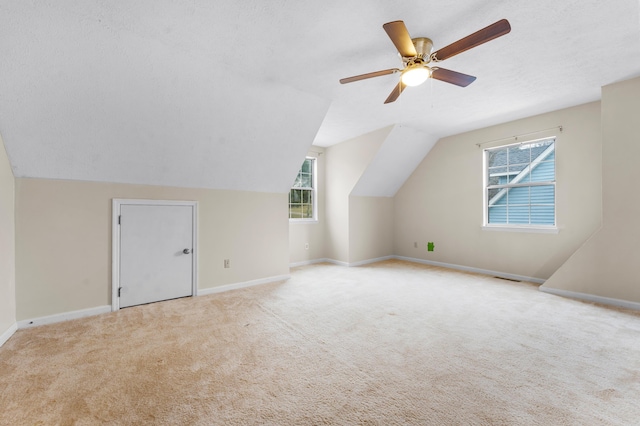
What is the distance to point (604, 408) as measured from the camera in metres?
1.64

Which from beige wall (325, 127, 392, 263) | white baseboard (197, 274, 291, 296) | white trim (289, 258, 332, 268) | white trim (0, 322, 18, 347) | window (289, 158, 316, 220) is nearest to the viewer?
white trim (0, 322, 18, 347)

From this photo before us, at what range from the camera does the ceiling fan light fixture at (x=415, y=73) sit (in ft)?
7.63

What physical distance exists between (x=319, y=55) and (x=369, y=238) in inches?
165

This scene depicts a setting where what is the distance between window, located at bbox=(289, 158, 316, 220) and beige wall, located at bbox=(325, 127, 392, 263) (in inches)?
13.3

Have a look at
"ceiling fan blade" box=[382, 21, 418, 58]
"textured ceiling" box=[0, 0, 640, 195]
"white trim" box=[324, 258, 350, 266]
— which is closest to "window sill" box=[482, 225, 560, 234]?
"textured ceiling" box=[0, 0, 640, 195]

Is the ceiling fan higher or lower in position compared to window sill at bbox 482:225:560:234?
higher

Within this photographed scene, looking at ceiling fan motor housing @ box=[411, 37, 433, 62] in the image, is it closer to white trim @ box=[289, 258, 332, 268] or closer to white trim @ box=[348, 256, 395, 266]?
white trim @ box=[348, 256, 395, 266]

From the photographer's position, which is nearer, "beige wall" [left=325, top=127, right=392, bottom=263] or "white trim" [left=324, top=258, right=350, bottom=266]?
"beige wall" [left=325, top=127, right=392, bottom=263]

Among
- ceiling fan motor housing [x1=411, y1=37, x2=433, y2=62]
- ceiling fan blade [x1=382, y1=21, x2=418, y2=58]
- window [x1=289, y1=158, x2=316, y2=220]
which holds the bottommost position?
window [x1=289, y1=158, x2=316, y2=220]

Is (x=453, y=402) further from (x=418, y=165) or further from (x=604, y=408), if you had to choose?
(x=418, y=165)

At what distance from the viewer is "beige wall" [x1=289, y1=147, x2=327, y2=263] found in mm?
5738

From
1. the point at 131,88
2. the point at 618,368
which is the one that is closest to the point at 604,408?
the point at 618,368

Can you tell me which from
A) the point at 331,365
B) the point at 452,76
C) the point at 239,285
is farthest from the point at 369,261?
the point at 452,76

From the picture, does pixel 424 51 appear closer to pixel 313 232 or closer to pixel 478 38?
pixel 478 38
